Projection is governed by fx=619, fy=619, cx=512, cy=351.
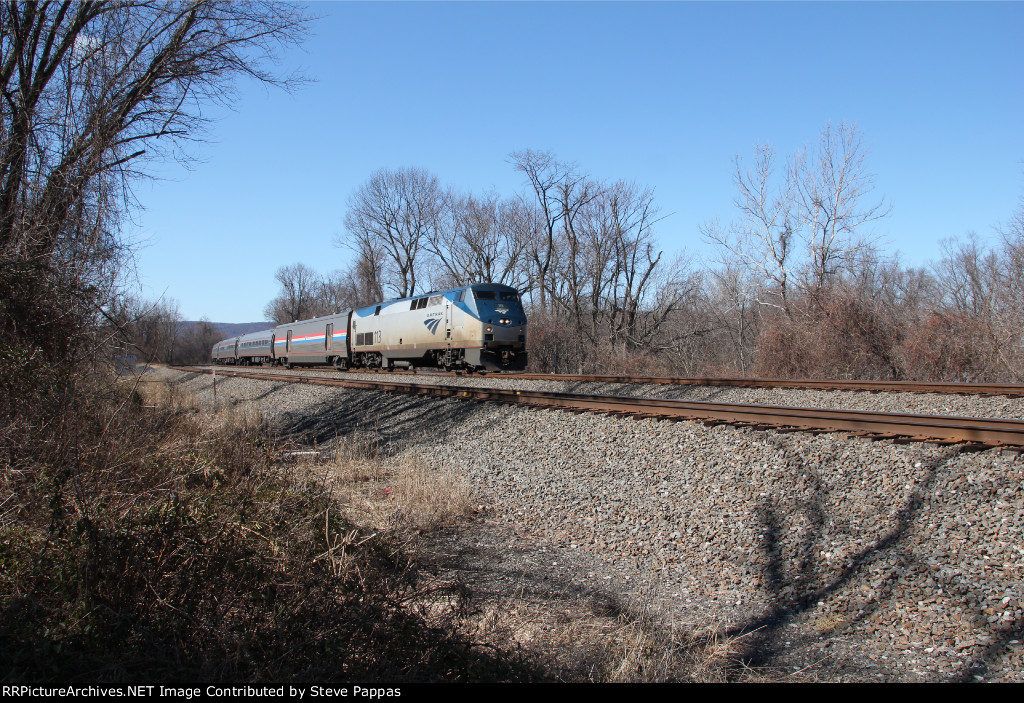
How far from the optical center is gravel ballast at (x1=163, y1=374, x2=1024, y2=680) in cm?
384

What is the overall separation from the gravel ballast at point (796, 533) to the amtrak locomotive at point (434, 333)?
36.6ft

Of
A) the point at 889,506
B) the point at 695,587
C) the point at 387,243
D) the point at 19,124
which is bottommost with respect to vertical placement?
the point at 695,587

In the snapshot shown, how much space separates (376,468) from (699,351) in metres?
28.1

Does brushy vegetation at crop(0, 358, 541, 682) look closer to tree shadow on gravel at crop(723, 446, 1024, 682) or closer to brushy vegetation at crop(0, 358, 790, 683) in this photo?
brushy vegetation at crop(0, 358, 790, 683)

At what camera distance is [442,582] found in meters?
4.73

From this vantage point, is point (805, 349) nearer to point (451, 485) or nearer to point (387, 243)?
point (451, 485)

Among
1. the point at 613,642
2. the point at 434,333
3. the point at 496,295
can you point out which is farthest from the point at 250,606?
the point at 434,333

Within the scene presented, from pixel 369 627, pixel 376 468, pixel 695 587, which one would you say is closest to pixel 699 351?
pixel 376 468

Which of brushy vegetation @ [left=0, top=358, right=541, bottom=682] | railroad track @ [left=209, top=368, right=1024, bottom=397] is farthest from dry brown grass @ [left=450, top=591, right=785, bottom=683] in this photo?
railroad track @ [left=209, top=368, right=1024, bottom=397]

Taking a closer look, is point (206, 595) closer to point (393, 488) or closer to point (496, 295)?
point (393, 488)

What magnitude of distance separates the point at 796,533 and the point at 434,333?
17.7 meters

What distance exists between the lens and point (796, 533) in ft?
16.7

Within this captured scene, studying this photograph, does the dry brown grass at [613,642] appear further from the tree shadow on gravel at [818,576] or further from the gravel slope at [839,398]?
the gravel slope at [839,398]

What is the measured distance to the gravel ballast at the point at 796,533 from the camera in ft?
12.6
